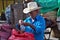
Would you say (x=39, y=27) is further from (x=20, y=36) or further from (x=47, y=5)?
(x=47, y=5)

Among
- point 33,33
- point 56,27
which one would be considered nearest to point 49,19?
point 56,27

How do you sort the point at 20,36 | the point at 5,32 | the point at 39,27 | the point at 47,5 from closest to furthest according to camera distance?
the point at 20,36 → the point at 39,27 → the point at 5,32 → the point at 47,5

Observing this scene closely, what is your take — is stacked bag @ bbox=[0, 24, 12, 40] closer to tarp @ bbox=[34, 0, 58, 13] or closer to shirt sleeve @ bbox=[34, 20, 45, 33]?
shirt sleeve @ bbox=[34, 20, 45, 33]

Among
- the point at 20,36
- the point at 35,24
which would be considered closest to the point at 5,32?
the point at 20,36

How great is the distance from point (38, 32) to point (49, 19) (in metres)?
A: 1.48

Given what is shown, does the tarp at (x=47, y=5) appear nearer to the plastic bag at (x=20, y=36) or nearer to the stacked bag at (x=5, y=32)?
the stacked bag at (x=5, y=32)

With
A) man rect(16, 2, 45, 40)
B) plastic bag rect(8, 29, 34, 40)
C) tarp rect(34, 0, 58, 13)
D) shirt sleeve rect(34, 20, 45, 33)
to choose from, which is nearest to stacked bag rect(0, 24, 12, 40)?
plastic bag rect(8, 29, 34, 40)

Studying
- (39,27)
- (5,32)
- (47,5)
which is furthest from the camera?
(47,5)

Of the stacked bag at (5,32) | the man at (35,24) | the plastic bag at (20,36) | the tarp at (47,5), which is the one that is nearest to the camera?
the plastic bag at (20,36)

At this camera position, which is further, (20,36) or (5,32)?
(5,32)

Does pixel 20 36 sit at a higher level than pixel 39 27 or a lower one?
lower

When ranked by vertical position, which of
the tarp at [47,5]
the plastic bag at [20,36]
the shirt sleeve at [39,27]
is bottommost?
the plastic bag at [20,36]

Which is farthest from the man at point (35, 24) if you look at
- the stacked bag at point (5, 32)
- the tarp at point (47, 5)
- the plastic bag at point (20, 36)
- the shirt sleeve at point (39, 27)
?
the tarp at point (47, 5)

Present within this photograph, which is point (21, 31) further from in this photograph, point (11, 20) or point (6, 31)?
point (11, 20)
